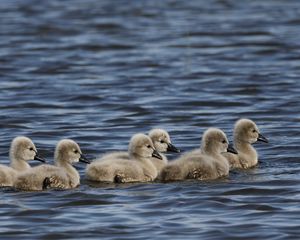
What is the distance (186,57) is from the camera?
24547 millimetres

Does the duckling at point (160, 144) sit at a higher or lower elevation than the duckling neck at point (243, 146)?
higher

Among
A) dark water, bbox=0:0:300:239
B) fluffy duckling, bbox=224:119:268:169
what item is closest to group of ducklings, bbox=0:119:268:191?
dark water, bbox=0:0:300:239

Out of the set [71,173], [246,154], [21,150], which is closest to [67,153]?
[71,173]

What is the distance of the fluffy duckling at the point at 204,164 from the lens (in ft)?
42.1

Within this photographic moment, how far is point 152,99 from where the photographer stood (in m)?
19.6

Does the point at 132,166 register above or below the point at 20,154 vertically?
below

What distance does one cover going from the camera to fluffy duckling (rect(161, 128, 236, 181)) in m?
12.8

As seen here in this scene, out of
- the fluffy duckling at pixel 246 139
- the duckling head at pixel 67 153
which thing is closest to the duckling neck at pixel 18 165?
the duckling head at pixel 67 153

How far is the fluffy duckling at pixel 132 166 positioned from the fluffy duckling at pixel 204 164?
0.22 metres

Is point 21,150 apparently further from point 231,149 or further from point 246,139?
point 246,139

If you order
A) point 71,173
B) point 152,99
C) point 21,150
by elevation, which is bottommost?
point 71,173

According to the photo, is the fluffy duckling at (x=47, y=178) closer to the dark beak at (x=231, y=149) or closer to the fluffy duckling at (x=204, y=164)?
the fluffy duckling at (x=204, y=164)

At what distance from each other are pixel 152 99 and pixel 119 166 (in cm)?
681

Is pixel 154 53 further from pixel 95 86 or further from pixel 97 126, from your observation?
pixel 97 126
